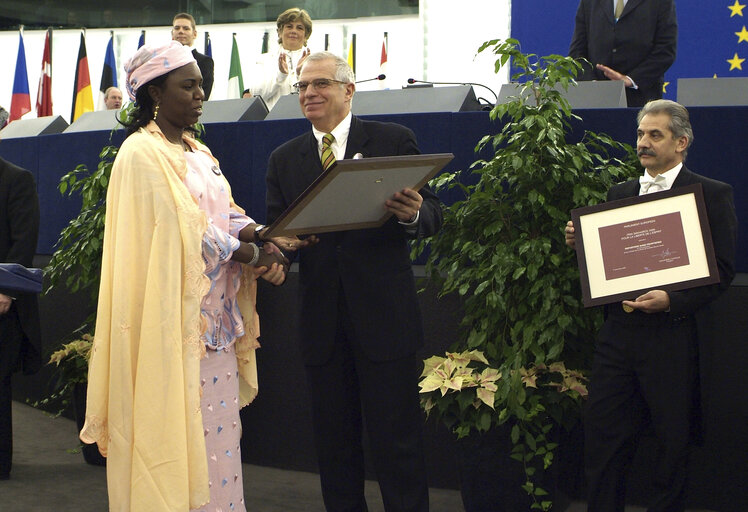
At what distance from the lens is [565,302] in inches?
143

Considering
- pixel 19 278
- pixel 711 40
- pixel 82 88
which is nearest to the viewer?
pixel 19 278

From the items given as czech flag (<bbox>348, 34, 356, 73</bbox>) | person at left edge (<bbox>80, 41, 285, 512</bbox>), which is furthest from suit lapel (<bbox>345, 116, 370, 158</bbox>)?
czech flag (<bbox>348, 34, 356, 73</bbox>)

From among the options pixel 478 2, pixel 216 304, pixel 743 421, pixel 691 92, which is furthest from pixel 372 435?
pixel 478 2

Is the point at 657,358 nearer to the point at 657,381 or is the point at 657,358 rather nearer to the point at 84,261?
the point at 657,381

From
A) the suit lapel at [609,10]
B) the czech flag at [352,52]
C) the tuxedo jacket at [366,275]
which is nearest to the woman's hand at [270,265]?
the tuxedo jacket at [366,275]

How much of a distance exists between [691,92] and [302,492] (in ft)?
7.78

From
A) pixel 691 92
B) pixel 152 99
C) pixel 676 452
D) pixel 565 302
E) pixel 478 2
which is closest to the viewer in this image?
pixel 152 99

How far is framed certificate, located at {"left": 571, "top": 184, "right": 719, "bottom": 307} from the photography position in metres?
3.07

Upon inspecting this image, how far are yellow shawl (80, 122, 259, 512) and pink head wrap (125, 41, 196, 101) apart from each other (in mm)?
159

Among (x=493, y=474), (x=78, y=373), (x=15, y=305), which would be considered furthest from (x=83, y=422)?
(x=493, y=474)

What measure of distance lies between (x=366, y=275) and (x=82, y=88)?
24.0 feet

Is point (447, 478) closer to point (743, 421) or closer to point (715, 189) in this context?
point (743, 421)

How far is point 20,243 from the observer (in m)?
4.52

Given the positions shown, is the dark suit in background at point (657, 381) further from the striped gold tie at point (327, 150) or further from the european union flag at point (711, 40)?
the european union flag at point (711, 40)
